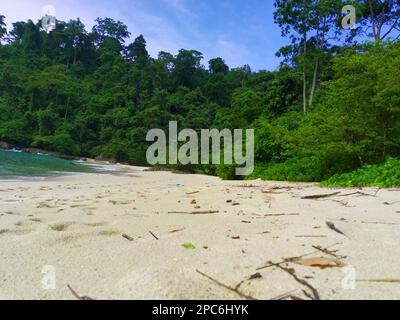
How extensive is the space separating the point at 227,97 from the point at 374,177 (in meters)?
49.2

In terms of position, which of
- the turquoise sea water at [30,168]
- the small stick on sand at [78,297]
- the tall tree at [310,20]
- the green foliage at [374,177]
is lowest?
the turquoise sea water at [30,168]

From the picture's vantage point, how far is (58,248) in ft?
7.06

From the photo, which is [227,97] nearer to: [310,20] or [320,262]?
[310,20]

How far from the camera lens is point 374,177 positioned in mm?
6168

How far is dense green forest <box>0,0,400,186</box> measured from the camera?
7.71 metres

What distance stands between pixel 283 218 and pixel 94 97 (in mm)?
56272

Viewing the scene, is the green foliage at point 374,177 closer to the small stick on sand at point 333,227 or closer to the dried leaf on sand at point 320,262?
the small stick on sand at point 333,227

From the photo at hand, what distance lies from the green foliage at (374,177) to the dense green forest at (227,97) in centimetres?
3

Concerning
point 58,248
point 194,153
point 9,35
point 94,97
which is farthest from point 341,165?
point 9,35

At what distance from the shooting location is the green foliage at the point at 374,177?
5777mm

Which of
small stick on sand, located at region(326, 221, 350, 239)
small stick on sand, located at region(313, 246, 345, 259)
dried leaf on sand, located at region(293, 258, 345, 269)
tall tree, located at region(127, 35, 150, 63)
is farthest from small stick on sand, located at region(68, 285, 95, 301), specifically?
tall tree, located at region(127, 35, 150, 63)

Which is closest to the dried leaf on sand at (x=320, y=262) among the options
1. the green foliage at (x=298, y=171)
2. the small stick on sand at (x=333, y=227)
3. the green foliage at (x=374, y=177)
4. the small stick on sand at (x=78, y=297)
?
the small stick on sand at (x=333, y=227)

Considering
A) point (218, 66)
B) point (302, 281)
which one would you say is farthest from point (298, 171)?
point (218, 66)

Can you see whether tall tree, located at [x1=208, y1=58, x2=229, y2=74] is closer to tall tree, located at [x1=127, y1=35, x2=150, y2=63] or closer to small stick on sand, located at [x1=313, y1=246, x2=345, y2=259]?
tall tree, located at [x1=127, y1=35, x2=150, y2=63]
